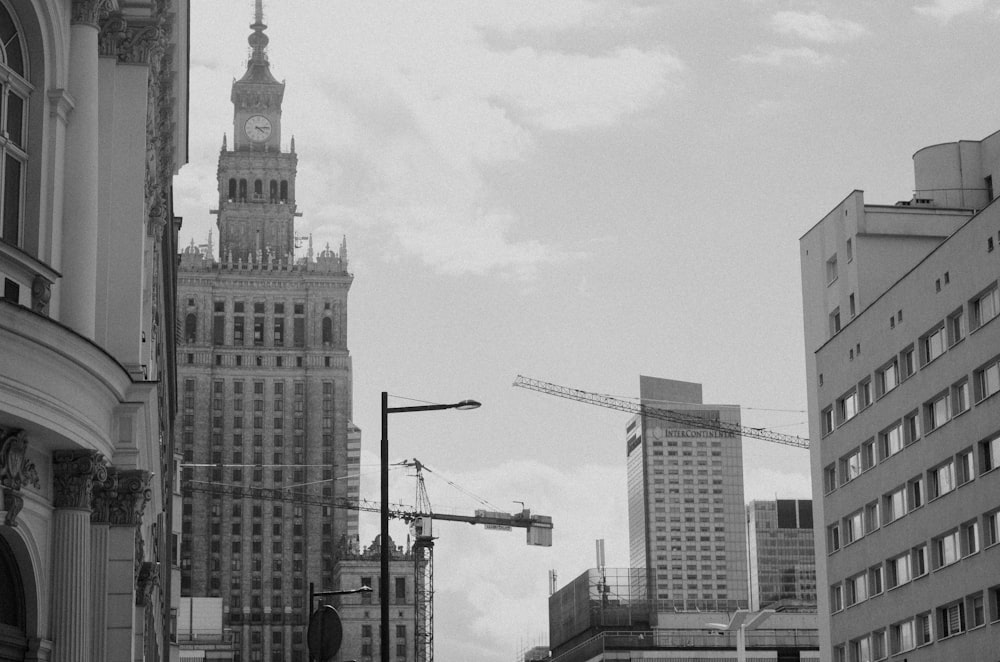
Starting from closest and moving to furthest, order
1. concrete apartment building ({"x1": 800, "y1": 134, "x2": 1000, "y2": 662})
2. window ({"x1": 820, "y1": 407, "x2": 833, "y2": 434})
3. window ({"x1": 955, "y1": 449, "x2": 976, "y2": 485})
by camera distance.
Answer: concrete apartment building ({"x1": 800, "y1": 134, "x2": 1000, "y2": 662})
window ({"x1": 955, "y1": 449, "x2": 976, "y2": 485})
window ({"x1": 820, "y1": 407, "x2": 833, "y2": 434})

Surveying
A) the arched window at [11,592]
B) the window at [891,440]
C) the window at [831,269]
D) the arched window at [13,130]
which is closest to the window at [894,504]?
the window at [891,440]

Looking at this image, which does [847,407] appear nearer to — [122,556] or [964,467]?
[964,467]

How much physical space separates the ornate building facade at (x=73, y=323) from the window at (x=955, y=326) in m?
43.9


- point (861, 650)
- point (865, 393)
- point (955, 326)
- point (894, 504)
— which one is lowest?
point (861, 650)

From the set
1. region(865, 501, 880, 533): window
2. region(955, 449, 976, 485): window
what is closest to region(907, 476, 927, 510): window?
region(955, 449, 976, 485): window

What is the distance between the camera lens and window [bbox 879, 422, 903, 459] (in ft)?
245

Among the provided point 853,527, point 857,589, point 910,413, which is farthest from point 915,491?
point 857,589

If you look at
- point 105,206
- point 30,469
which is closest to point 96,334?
point 105,206

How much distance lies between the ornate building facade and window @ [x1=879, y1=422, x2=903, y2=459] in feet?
160

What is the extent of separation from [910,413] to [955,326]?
542 centimetres

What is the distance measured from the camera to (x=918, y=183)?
93.6 meters

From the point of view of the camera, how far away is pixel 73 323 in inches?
1056

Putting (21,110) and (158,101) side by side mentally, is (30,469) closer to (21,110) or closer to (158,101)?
(21,110)

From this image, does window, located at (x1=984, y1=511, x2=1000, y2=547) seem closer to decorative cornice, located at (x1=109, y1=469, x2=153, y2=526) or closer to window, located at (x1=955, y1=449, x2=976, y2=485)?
window, located at (x1=955, y1=449, x2=976, y2=485)
